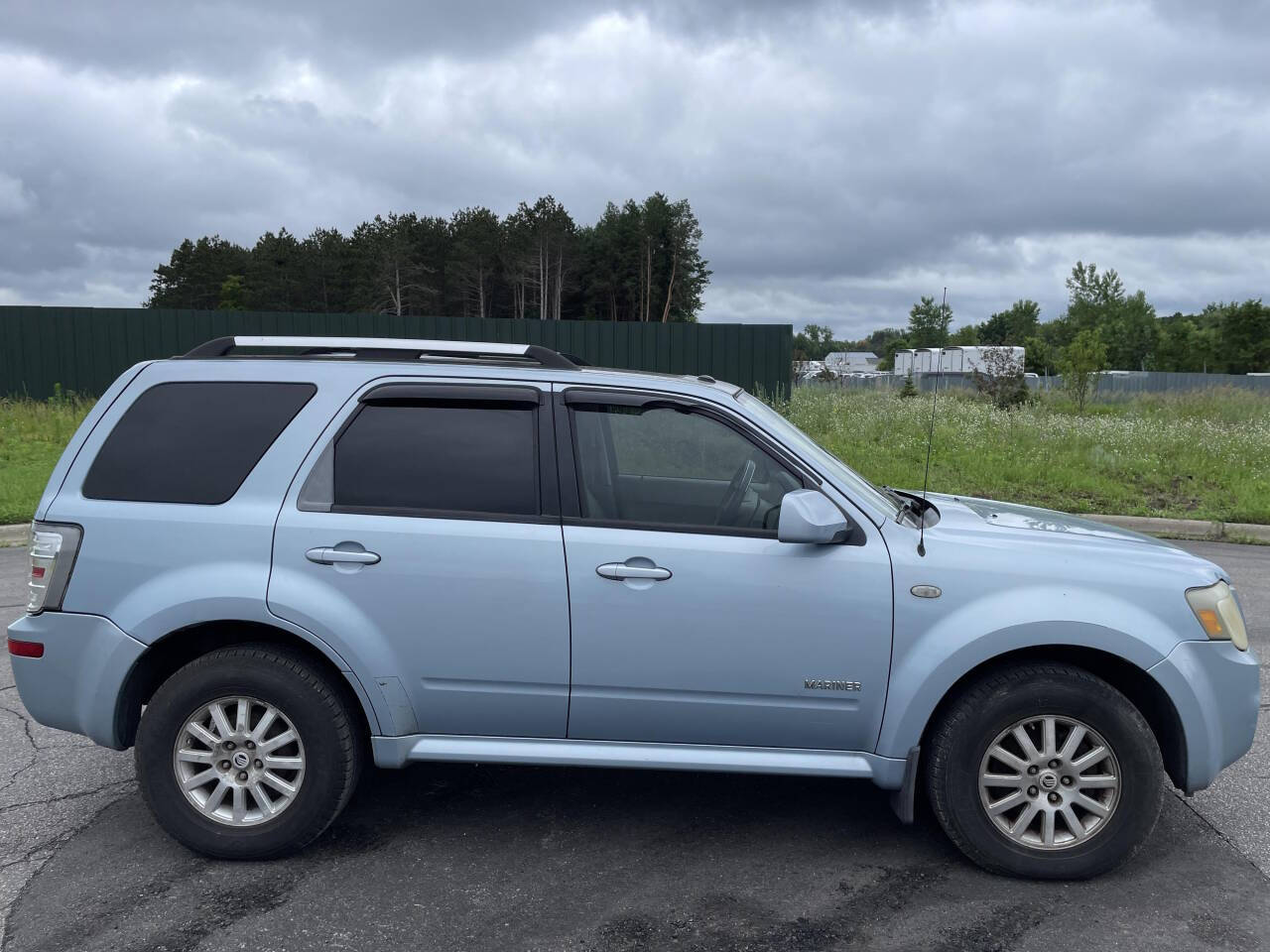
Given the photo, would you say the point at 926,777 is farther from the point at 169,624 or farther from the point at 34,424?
the point at 34,424

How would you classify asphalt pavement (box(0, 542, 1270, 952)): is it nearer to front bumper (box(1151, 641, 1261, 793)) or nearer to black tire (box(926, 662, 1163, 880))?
black tire (box(926, 662, 1163, 880))

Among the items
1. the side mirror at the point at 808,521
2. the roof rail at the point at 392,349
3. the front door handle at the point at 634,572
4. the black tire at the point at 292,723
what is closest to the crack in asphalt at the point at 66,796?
the black tire at the point at 292,723

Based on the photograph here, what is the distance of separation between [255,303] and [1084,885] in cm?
7642

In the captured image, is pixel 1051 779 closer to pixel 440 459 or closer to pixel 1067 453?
pixel 440 459

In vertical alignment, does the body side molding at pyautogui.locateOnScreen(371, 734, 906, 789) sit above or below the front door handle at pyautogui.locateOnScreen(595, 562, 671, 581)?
below

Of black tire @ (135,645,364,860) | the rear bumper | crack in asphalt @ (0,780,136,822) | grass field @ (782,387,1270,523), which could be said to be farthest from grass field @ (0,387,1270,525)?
black tire @ (135,645,364,860)

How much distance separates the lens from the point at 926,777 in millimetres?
3631

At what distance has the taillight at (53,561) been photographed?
365 centimetres

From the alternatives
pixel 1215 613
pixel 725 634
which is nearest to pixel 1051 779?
pixel 1215 613

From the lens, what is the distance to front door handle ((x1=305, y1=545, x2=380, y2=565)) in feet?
11.8

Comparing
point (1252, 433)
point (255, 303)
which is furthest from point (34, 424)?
point (255, 303)

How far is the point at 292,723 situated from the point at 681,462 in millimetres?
1919

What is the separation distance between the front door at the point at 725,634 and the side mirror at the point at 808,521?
0.10m

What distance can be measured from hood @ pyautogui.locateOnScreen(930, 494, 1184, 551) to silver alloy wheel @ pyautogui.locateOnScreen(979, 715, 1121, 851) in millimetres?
812
